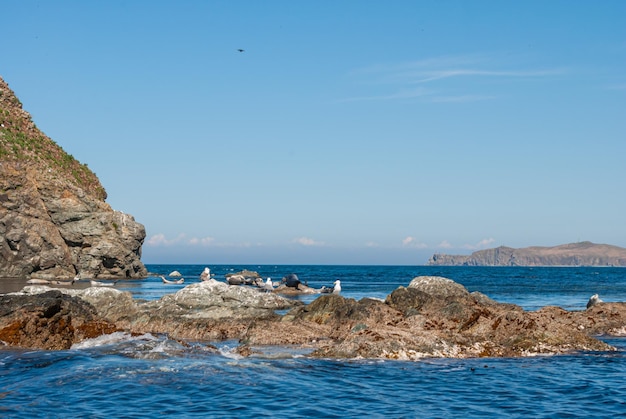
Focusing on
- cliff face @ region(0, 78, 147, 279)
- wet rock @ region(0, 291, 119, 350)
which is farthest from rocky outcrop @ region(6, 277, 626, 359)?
cliff face @ region(0, 78, 147, 279)

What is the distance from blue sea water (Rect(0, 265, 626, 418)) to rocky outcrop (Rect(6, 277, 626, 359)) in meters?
1.16

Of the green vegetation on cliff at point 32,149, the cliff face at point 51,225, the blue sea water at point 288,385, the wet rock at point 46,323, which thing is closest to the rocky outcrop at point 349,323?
the wet rock at point 46,323

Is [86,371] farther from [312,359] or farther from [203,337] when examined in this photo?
[203,337]

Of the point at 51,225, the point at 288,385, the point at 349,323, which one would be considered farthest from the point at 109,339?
the point at 51,225

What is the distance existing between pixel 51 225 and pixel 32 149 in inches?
727

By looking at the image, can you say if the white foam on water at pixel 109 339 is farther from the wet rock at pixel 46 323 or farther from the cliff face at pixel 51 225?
the cliff face at pixel 51 225

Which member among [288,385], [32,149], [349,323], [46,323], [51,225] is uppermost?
[32,149]

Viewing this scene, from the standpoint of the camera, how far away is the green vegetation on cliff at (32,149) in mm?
A: 79631

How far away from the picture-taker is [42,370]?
16406 millimetres

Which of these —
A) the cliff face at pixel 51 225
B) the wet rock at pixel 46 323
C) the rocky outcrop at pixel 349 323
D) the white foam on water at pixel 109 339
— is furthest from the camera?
the cliff face at pixel 51 225

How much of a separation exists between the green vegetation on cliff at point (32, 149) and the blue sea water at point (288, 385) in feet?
217

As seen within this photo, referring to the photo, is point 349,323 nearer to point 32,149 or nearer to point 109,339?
point 109,339

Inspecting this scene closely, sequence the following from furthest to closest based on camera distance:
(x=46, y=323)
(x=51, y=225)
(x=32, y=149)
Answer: (x=32, y=149) < (x=51, y=225) < (x=46, y=323)

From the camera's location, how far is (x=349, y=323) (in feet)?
→ 87.7
